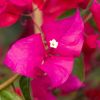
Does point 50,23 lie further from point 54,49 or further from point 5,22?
point 5,22

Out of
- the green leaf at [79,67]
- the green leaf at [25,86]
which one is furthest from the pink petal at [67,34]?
the green leaf at [79,67]

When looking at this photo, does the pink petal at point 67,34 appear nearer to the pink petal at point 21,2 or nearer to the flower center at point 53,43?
the flower center at point 53,43

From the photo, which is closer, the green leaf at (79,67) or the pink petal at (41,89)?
the pink petal at (41,89)

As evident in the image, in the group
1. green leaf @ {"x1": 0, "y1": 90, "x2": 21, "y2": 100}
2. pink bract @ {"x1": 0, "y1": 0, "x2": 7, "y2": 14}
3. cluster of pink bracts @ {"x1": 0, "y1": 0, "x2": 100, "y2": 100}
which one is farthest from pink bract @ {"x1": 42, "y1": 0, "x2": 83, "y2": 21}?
green leaf @ {"x1": 0, "y1": 90, "x2": 21, "y2": 100}

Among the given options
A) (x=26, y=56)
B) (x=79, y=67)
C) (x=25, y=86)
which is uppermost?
(x=26, y=56)

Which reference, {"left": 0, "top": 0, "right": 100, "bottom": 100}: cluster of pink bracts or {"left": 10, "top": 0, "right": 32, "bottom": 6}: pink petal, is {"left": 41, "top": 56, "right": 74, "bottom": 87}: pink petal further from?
{"left": 10, "top": 0, "right": 32, "bottom": 6}: pink petal

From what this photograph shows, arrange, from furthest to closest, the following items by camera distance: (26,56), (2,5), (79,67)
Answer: (79,67), (2,5), (26,56)

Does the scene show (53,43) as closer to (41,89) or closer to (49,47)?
(49,47)

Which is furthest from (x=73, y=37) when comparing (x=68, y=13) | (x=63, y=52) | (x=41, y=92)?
(x=68, y=13)

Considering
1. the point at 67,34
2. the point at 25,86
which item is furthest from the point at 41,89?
the point at 67,34
